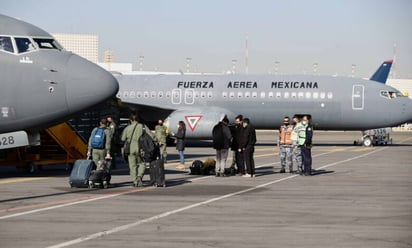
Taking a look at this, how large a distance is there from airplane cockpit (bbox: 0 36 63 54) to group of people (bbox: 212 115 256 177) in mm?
6052

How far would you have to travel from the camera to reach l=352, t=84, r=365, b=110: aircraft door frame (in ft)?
161

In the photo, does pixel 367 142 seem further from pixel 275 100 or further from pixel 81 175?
pixel 81 175

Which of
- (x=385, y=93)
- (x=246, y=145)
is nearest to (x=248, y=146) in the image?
(x=246, y=145)

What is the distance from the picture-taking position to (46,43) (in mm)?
24562

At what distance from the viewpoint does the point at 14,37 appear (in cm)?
2402

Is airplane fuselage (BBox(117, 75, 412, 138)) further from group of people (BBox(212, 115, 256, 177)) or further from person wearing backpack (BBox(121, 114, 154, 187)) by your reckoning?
person wearing backpack (BBox(121, 114, 154, 187))

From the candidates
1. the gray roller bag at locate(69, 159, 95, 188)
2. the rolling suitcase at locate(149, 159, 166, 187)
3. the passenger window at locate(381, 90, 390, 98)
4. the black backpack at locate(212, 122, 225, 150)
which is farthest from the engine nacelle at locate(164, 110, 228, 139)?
the gray roller bag at locate(69, 159, 95, 188)

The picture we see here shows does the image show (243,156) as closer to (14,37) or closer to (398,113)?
(14,37)

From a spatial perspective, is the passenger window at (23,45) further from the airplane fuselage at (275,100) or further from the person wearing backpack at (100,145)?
the airplane fuselage at (275,100)

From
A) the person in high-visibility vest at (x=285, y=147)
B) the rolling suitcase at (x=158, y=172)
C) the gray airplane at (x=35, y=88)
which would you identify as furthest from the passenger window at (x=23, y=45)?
the person in high-visibility vest at (x=285, y=147)

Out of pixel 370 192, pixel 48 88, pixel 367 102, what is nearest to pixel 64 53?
pixel 48 88

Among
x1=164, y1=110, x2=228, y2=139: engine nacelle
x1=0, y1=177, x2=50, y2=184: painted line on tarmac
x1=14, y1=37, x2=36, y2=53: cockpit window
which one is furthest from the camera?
x1=164, y1=110, x2=228, y2=139: engine nacelle

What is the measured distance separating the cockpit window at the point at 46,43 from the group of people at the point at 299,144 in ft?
27.9

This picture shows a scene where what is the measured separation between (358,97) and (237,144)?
72.3 feet
